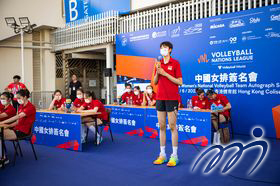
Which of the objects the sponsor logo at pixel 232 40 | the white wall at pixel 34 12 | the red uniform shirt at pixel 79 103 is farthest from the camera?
the white wall at pixel 34 12

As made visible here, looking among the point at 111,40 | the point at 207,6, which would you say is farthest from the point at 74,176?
the point at 111,40

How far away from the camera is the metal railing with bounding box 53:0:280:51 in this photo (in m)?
6.44

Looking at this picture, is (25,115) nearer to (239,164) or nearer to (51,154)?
(51,154)

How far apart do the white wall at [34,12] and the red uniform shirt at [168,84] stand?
9326 millimetres

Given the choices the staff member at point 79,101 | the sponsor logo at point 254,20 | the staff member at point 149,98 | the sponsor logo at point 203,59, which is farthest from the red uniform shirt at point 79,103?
the sponsor logo at point 254,20

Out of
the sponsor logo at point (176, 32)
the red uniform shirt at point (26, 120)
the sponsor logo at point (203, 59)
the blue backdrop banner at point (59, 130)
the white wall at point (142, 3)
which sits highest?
the white wall at point (142, 3)

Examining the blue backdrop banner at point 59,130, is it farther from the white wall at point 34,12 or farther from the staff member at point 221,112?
the white wall at point 34,12

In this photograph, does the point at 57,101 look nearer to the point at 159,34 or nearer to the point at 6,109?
the point at 6,109

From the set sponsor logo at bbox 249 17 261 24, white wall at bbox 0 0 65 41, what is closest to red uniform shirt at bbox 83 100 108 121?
sponsor logo at bbox 249 17 261 24

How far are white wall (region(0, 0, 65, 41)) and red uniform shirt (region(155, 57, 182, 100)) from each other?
933 cm

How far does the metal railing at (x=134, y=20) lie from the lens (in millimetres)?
6438

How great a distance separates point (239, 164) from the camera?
3756 millimetres

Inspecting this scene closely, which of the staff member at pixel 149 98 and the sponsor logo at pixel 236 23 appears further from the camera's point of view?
the staff member at pixel 149 98

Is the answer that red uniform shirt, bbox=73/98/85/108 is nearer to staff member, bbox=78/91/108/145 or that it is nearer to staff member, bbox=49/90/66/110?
staff member, bbox=78/91/108/145
